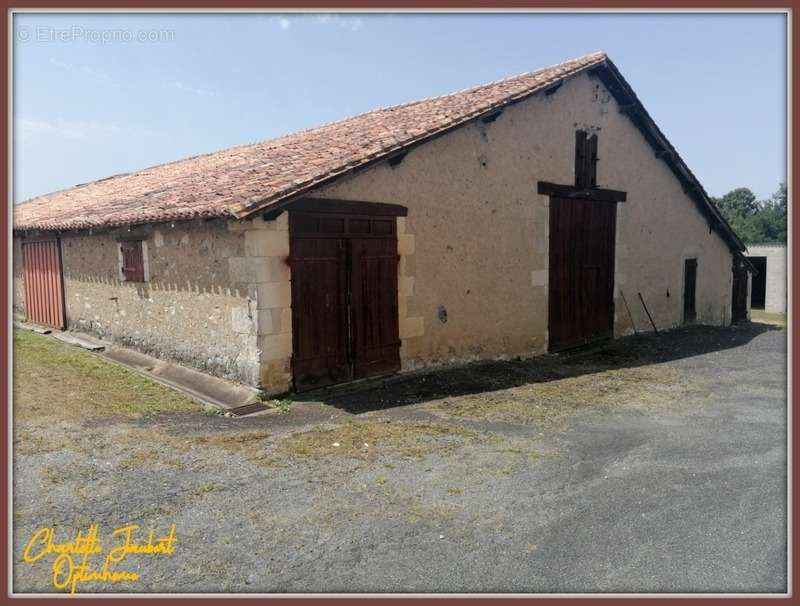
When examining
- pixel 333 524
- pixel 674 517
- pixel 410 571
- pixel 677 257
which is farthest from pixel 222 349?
pixel 677 257

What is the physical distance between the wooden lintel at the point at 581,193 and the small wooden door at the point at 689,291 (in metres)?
4.52

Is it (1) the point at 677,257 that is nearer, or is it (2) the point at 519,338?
(2) the point at 519,338

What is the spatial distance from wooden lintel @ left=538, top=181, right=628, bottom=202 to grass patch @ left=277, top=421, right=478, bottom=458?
636 cm

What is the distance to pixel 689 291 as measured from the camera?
16375mm

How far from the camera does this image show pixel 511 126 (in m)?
10.1

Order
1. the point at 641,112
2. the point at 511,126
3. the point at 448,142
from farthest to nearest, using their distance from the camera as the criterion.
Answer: the point at 641,112
the point at 511,126
the point at 448,142

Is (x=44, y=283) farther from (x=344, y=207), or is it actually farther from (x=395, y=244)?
(x=395, y=244)

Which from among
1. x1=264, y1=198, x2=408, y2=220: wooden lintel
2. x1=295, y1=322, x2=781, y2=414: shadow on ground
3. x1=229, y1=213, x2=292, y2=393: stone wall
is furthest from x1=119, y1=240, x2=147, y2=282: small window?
x1=295, y1=322, x2=781, y2=414: shadow on ground

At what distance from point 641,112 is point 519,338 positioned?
20.9ft

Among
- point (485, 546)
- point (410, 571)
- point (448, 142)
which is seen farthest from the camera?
point (448, 142)

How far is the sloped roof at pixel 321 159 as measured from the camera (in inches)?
286

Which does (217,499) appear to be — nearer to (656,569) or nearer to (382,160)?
(656,569)

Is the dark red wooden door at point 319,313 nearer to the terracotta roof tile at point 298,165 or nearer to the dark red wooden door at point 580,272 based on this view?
the terracotta roof tile at point 298,165
